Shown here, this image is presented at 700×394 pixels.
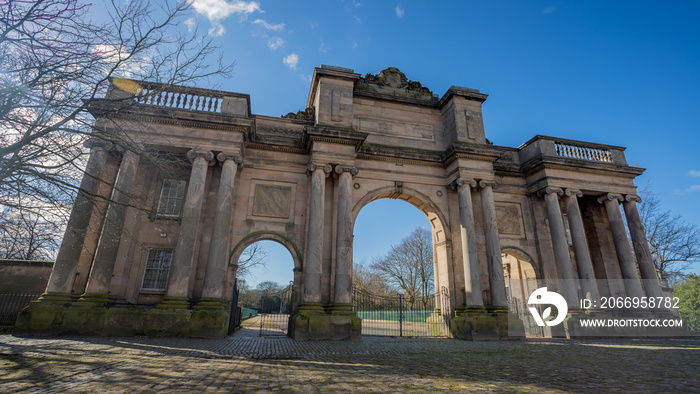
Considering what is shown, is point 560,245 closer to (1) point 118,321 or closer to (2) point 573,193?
(2) point 573,193

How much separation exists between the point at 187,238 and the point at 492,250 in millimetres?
12277

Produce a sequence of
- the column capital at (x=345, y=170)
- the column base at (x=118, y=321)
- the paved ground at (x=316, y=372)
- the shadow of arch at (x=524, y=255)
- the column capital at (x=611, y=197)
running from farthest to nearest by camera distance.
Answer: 1. the column capital at (x=611, y=197)
2. the shadow of arch at (x=524, y=255)
3. the column capital at (x=345, y=170)
4. the column base at (x=118, y=321)
5. the paved ground at (x=316, y=372)

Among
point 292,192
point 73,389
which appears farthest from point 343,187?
point 73,389

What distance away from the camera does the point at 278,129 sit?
1579 cm

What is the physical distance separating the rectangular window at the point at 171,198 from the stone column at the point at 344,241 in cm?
673

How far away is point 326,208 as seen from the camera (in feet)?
48.3

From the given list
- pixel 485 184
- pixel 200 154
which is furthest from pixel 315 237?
pixel 485 184

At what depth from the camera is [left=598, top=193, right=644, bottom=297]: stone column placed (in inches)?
622

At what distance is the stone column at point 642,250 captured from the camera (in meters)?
15.8

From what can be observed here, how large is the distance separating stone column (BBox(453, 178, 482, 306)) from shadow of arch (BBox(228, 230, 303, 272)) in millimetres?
7090

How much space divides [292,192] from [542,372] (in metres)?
11.6

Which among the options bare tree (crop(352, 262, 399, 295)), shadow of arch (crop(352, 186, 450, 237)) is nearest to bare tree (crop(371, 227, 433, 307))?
bare tree (crop(352, 262, 399, 295))

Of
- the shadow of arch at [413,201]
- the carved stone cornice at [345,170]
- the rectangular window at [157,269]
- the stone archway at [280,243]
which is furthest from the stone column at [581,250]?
the rectangular window at [157,269]

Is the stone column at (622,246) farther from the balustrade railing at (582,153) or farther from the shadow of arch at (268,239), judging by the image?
the shadow of arch at (268,239)
